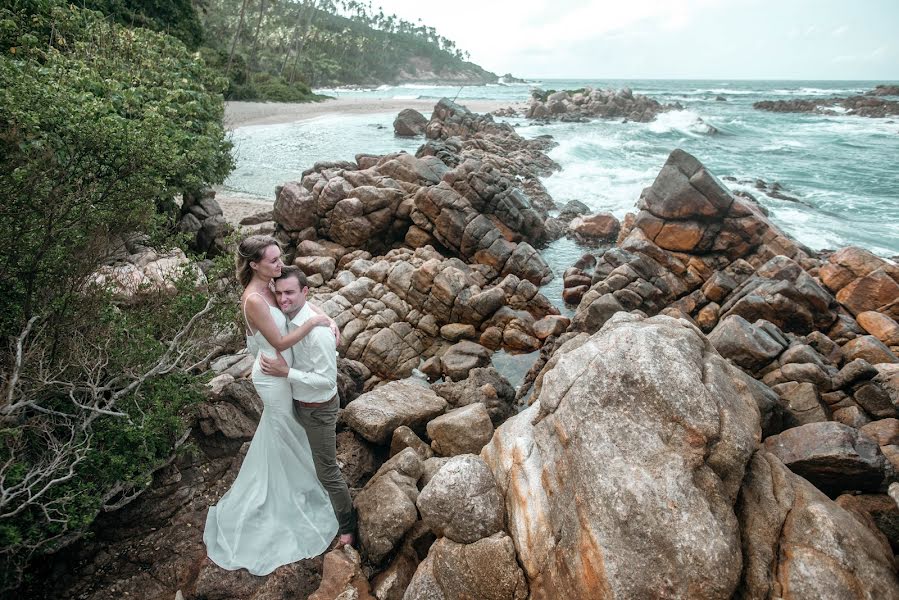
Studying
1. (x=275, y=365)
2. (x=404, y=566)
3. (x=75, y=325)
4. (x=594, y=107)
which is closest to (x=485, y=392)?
(x=404, y=566)

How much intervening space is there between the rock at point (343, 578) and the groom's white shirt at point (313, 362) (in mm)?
2027

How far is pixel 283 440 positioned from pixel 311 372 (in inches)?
43.3

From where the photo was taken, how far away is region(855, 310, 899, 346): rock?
42.8 ft

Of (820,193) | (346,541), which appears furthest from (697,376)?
(820,193)

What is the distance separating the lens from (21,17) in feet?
43.6

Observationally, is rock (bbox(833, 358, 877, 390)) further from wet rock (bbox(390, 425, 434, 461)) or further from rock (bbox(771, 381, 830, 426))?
wet rock (bbox(390, 425, 434, 461))

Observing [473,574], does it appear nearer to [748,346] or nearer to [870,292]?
[748,346]

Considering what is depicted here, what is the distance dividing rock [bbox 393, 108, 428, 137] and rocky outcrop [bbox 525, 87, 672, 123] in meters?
26.0

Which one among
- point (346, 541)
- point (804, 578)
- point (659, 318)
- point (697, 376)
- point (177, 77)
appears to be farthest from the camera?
point (177, 77)

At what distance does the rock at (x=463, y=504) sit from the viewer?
553 cm

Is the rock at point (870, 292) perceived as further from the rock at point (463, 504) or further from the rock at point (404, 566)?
the rock at point (404, 566)

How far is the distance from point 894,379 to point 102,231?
567 inches

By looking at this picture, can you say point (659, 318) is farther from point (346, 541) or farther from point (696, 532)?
point (346, 541)

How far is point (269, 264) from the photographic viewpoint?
5.17m
